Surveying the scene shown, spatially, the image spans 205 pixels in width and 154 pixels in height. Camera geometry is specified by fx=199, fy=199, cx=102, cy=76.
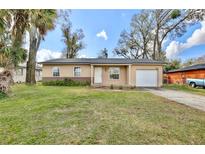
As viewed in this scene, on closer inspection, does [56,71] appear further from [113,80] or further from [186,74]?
[186,74]

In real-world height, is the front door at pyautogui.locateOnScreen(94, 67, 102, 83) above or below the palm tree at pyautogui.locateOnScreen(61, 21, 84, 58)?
below

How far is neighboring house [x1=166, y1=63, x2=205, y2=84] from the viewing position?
18.3 m

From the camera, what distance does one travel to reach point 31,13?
9.18 meters

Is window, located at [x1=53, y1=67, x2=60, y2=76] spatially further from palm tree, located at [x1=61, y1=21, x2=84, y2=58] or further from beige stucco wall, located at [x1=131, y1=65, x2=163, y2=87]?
palm tree, located at [x1=61, y1=21, x2=84, y2=58]

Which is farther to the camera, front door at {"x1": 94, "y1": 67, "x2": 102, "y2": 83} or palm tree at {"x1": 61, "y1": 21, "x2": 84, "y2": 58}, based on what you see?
palm tree at {"x1": 61, "y1": 21, "x2": 84, "y2": 58}

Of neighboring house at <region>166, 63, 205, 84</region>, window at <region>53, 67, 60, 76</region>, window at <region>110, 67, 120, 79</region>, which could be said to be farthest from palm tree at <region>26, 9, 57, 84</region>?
neighboring house at <region>166, 63, 205, 84</region>

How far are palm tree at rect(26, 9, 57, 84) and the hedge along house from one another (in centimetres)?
120

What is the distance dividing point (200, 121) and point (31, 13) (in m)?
8.19

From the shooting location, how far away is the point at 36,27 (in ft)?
38.3

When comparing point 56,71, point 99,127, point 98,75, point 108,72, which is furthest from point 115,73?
point 99,127

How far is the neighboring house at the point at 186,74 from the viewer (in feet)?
60.1
